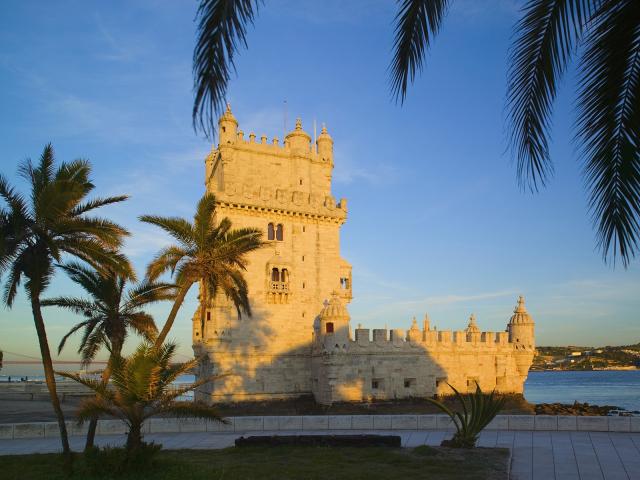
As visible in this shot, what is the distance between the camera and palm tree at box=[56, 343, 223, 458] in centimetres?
1248

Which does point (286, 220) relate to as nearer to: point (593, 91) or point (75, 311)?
point (75, 311)

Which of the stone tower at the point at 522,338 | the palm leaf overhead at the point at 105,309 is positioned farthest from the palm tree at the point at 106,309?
the stone tower at the point at 522,338

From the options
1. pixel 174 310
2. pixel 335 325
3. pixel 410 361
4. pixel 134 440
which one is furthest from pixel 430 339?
pixel 134 440

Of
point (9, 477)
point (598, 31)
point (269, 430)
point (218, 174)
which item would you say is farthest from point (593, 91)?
point (218, 174)

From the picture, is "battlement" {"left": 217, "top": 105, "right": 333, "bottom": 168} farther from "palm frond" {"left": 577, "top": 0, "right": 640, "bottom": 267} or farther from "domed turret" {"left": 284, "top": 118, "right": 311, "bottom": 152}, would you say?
"palm frond" {"left": 577, "top": 0, "right": 640, "bottom": 267}

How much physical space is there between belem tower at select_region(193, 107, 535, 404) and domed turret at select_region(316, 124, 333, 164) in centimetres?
7

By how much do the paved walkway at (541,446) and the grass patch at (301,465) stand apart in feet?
3.48

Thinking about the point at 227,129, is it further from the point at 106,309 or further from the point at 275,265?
the point at 106,309

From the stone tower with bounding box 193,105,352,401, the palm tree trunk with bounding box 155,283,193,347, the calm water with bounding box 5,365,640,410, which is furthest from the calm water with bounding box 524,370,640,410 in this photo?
the palm tree trunk with bounding box 155,283,193,347

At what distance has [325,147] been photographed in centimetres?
3594

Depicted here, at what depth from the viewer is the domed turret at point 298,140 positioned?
3472cm

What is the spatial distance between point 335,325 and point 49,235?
18.1 m

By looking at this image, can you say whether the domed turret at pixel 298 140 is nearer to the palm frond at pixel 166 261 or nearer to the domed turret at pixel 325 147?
the domed turret at pixel 325 147

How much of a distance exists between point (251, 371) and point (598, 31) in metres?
27.7
